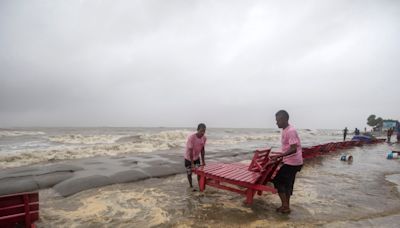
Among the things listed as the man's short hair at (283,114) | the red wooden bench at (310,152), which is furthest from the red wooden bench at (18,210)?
the red wooden bench at (310,152)

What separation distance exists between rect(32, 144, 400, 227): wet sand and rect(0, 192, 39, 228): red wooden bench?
481 mm

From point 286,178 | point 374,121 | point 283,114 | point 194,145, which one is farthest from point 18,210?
point 374,121

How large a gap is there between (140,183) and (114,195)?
4.79 ft

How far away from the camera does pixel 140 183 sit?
749cm

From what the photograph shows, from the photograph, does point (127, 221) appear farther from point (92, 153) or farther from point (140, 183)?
point (92, 153)

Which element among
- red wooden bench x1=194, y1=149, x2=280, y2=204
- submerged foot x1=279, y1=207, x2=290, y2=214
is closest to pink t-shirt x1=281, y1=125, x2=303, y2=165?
red wooden bench x1=194, y1=149, x2=280, y2=204

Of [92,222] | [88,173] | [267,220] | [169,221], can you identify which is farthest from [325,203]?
[88,173]

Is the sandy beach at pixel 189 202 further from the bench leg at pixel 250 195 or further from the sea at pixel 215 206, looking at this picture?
the bench leg at pixel 250 195

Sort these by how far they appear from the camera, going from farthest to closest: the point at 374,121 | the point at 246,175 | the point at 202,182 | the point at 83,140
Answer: the point at 374,121
the point at 83,140
the point at 202,182
the point at 246,175

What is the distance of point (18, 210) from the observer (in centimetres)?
375

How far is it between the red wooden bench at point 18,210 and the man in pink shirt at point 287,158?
4.29 meters

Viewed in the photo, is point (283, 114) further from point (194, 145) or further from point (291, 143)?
point (194, 145)

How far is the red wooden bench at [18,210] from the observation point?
358 centimetres

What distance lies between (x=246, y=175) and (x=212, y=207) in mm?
1122
